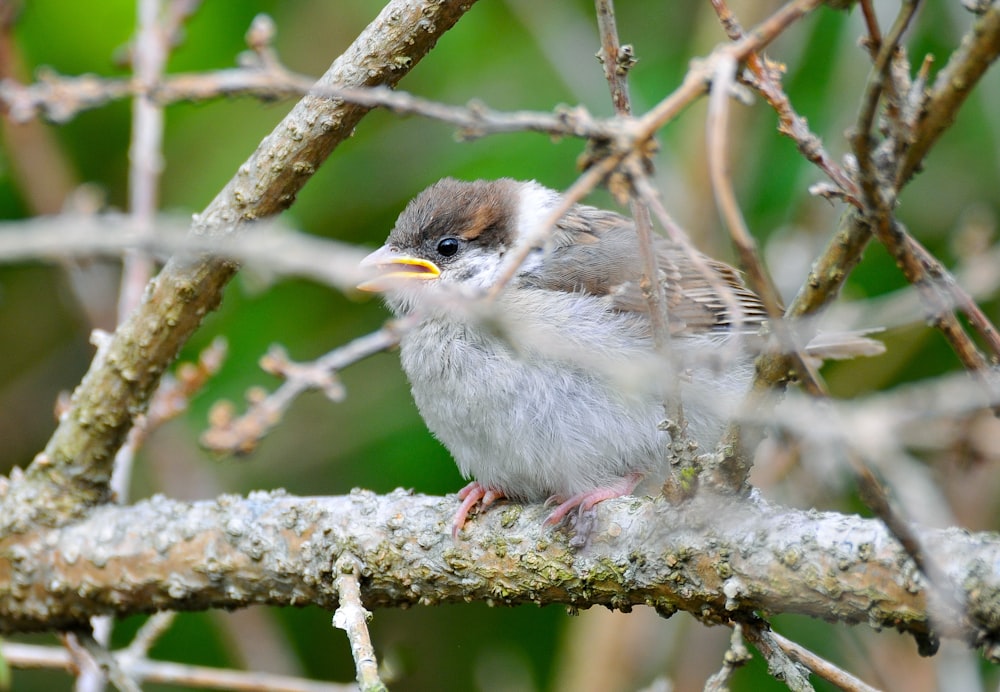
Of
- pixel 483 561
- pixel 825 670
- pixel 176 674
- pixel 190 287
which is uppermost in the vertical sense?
pixel 190 287

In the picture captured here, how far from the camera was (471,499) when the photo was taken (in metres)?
2.99

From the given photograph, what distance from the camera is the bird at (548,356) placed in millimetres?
3084

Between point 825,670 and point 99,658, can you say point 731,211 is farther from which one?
point 99,658

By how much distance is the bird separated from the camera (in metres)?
3.08

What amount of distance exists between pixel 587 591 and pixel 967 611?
3.01ft

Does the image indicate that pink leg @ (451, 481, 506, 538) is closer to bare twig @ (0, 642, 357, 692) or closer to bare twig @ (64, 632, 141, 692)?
bare twig @ (0, 642, 357, 692)

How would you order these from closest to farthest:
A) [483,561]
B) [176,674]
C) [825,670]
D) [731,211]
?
[731,211], [825,670], [483,561], [176,674]

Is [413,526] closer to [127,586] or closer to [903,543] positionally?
[127,586]

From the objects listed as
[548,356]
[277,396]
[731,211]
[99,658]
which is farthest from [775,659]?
[99,658]

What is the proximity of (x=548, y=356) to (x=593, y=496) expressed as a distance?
382 mm

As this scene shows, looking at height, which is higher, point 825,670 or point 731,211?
point 731,211

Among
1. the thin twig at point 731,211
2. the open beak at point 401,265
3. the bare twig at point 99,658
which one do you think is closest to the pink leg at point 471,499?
the open beak at point 401,265

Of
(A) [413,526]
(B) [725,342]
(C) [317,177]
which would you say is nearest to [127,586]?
(A) [413,526]

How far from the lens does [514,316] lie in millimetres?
3258
